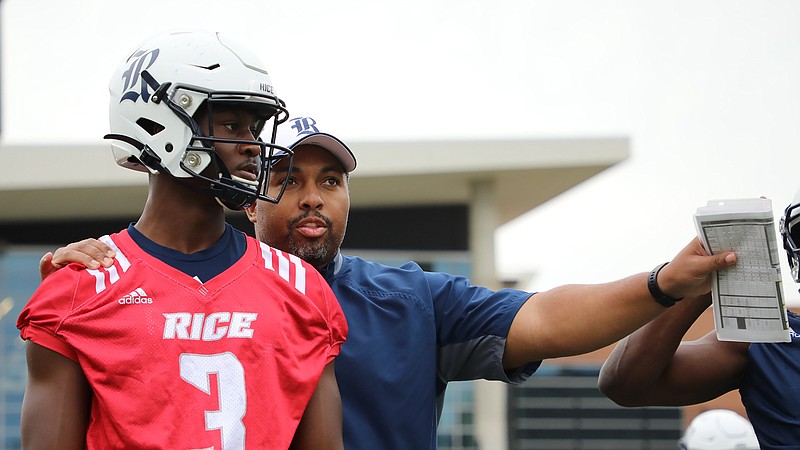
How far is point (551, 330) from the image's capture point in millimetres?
3174

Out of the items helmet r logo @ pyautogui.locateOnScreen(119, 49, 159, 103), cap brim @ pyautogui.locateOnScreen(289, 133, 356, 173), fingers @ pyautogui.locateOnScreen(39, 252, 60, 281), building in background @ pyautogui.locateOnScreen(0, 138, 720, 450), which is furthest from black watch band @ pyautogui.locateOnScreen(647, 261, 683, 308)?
building in background @ pyautogui.locateOnScreen(0, 138, 720, 450)

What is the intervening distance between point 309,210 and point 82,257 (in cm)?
94

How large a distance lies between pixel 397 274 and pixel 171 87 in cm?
102

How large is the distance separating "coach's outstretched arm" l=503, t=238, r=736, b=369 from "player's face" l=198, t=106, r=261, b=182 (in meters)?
0.99

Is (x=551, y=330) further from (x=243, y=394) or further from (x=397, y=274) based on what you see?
(x=243, y=394)

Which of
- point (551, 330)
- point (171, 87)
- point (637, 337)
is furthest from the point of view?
point (637, 337)

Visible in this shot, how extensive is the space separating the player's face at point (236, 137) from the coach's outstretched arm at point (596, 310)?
3.25 feet

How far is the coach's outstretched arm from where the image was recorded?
296cm

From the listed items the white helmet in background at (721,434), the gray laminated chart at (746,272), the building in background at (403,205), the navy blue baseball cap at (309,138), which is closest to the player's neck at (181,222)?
the navy blue baseball cap at (309,138)

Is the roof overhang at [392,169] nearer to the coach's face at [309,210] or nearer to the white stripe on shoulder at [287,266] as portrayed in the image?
the coach's face at [309,210]

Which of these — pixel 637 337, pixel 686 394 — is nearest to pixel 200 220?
pixel 637 337

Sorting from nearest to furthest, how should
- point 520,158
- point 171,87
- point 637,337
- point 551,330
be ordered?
point 171,87 → point 551,330 → point 637,337 → point 520,158

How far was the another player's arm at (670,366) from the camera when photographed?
12.1 feet

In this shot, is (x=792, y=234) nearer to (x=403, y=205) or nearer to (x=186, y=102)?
(x=186, y=102)
